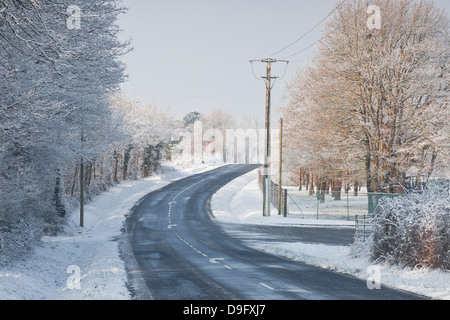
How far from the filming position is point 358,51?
31.3 metres

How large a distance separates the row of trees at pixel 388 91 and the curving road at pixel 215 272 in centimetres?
1110

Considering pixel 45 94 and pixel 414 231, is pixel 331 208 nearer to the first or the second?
pixel 414 231

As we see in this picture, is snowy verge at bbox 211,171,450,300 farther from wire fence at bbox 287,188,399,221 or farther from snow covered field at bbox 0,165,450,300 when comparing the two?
wire fence at bbox 287,188,399,221

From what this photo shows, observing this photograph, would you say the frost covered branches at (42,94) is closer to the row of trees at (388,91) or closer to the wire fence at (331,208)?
the row of trees at (388,91)

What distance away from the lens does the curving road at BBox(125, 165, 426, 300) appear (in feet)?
38.7

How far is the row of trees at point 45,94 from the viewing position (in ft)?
43.3

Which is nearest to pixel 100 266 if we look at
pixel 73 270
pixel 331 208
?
pixel 73 270

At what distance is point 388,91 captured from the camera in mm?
30609

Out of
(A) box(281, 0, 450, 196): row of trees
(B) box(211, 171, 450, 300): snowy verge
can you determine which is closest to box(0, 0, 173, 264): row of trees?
(B) box(211, 171, 450, 300): snowy verge

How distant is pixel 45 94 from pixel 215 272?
7.77 meters

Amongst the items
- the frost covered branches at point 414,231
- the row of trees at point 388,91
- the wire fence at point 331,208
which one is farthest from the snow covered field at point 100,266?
the row of trees at point 388,91

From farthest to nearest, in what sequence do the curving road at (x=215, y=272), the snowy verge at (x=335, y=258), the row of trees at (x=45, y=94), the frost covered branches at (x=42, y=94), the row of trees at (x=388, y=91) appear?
the row of trees at (x=388, y=91)
the frost covered branches at (x=42, y=94)
the row of trees at (x=45, y=94)
the snowy verge at (x=335, y=258)
the curving road at (x=215, y=272)

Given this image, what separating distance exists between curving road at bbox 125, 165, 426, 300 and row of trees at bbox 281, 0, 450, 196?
11.1m

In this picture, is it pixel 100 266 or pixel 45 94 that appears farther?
pixel 100 266
